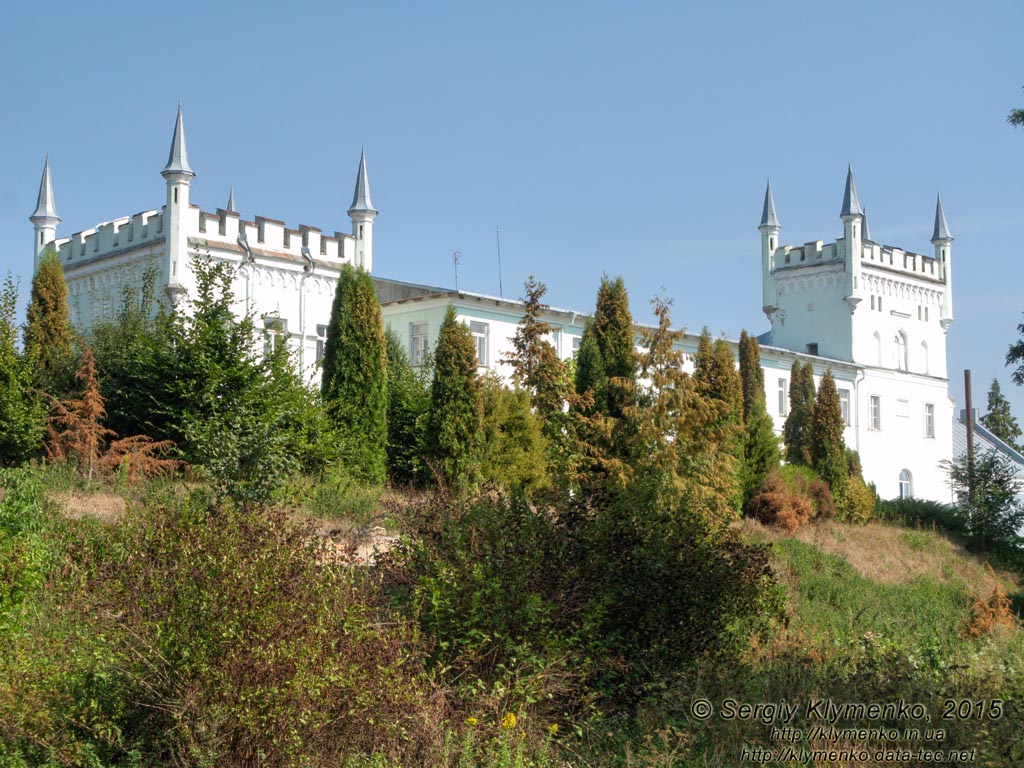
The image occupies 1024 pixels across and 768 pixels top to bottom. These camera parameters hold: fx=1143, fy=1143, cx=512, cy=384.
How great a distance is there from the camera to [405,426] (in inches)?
944

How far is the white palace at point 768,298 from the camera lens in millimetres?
29594

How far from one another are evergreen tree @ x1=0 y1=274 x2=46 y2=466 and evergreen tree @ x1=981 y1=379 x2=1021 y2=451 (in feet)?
182

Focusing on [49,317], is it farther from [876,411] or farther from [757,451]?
[876,411]

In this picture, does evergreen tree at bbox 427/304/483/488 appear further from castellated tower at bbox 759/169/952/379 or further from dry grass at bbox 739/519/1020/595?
castellated tower at bbox 759/169/952/379

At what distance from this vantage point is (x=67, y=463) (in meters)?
17.3

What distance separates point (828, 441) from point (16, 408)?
75.3 ft

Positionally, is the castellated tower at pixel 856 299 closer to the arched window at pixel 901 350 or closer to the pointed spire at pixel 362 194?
the arched window at pixel 901 350

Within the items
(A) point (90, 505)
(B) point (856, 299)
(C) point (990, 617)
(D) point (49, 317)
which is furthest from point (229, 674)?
(B) point (856, 299)

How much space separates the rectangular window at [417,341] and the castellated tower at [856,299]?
67.8 feet

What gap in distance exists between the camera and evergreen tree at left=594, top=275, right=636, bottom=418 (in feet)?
82.9

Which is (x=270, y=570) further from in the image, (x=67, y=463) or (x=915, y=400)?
(x=915, y=400)

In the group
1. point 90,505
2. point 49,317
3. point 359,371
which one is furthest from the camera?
point 359,371

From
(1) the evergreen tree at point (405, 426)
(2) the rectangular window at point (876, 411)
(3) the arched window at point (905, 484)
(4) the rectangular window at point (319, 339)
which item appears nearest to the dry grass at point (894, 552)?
(1) the evergreen tree at point (405, 426)

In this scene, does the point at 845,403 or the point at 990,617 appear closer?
the point at 990,617
